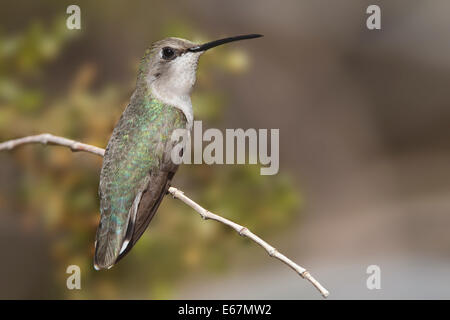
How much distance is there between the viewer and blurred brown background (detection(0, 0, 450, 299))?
197 centimetres

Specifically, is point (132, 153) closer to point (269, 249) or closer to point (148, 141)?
point (148, 141)

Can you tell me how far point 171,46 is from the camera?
1.42 metres

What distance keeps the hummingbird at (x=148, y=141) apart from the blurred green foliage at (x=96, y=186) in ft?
1.47

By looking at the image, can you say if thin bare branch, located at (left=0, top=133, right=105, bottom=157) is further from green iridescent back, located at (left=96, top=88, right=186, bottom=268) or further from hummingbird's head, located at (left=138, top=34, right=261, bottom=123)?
hummingbird's head, located at (left=138, top=34, right=261, bottom=123)

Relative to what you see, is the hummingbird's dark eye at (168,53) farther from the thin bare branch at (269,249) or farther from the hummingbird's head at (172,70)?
the thin bare branch at (269,249)

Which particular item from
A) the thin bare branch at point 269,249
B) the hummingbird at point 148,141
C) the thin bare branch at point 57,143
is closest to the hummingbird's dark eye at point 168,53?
the hummingbird at point 148,141

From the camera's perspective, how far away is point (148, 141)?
4.65 ft

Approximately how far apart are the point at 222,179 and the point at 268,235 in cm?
33

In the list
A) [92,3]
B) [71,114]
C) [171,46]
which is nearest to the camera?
[171,46]

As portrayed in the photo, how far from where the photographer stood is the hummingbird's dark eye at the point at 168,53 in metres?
1.42

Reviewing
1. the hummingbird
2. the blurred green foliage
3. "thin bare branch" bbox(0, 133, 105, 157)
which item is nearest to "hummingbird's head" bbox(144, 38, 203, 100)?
the hummingbird

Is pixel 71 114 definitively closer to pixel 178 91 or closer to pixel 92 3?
pixel 178 91

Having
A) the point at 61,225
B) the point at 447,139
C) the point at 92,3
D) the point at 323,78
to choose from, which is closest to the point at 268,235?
the point at 61,225

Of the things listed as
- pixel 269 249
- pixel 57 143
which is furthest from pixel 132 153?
pixel 269 249
